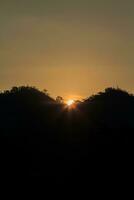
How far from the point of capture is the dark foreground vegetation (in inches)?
2697

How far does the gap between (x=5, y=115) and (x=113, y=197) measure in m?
23.2

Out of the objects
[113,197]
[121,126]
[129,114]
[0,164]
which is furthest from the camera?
[129,114]

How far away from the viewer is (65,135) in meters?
75.3

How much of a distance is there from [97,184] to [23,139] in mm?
12346

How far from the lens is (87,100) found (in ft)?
280

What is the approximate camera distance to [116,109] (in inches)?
3246

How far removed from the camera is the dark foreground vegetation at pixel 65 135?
68.5 metres

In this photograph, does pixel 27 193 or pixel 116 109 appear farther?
pixel 116 109

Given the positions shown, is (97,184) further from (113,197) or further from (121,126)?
(121,126)

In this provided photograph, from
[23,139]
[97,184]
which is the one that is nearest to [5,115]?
[23,139]

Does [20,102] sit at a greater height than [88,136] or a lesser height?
greater

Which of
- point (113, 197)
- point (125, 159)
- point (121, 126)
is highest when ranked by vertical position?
point (121, 126)

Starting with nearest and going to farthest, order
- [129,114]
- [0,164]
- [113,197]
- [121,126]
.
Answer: [113,197], [0,164], [121,126], [129,114]

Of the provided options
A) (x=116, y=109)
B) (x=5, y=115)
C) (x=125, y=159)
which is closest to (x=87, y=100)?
→ (x=116, y=109)
